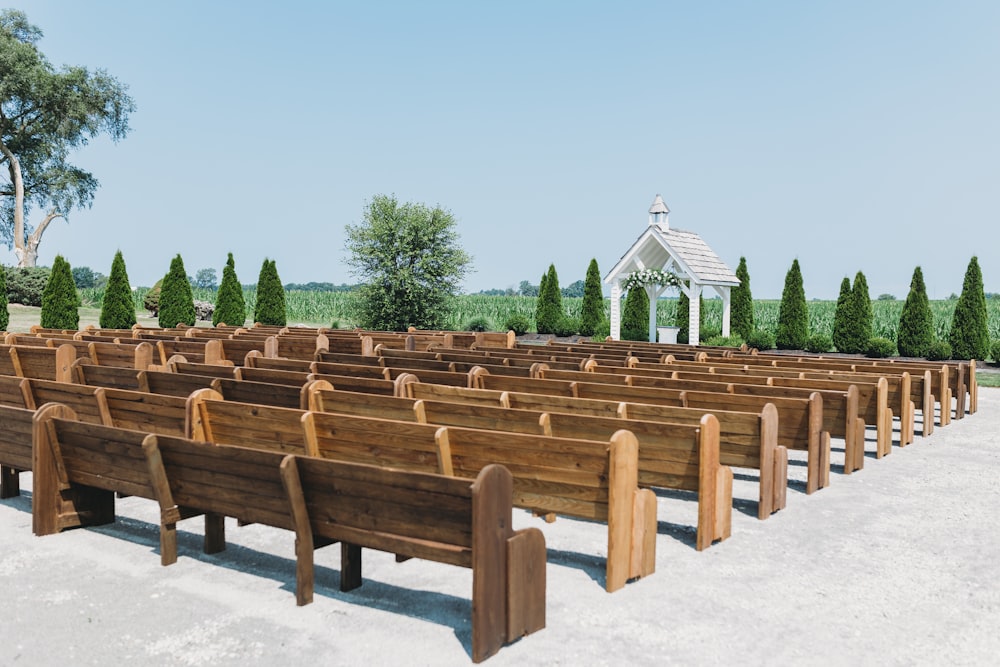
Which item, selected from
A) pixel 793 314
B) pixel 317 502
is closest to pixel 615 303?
pixel 793 314

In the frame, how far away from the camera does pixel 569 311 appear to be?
174 feet

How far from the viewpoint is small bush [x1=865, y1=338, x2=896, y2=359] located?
29255mm

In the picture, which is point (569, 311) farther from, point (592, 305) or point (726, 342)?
point (726, 342)

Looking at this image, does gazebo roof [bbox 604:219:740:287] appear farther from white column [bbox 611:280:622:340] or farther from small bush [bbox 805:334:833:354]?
small bush [bbox 805:334:833:354]

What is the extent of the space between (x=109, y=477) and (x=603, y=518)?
10.3ft

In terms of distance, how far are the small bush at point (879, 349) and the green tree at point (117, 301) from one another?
2769 centimetres

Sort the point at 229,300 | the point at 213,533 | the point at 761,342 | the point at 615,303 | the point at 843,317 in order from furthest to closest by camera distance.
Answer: the point at 229,300
the point at 761,342
the point at 843,317
the point at 615,303
the point at 213,533

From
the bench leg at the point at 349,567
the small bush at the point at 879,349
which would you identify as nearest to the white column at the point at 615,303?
the small bush at the point at 879,349

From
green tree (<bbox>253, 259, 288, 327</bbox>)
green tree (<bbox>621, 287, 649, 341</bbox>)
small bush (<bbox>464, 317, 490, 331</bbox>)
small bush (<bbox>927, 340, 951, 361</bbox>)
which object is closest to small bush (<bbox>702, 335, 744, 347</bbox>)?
small bush (<bbox>927, 340, 951, 361</bbox>)

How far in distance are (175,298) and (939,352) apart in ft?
93.2

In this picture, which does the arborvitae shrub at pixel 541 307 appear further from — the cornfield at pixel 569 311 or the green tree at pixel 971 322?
the green tree at pixel 971 322

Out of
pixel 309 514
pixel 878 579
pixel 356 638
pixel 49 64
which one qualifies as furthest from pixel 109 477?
pixel 49 64

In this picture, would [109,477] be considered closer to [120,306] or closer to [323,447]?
[323,447]

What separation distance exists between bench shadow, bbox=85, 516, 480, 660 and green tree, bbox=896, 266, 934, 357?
91.3 feet
